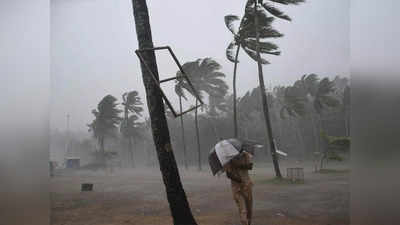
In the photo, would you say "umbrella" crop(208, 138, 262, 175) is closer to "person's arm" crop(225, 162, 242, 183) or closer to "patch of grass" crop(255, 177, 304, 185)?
"person's arm" crop(225, 162, 242, 183)

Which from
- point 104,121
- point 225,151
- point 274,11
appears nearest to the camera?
point 225,151

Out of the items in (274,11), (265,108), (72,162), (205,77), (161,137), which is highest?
(274,11)

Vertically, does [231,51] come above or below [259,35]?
below

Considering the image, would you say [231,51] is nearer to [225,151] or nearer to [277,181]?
[225,151]

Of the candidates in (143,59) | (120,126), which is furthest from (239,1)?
(120,126)

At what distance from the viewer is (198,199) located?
3.95 m

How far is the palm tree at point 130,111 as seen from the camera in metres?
4.16

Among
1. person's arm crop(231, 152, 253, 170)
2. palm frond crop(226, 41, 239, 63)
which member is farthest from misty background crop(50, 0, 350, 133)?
person's arm crop(231, 152, 253, 170)

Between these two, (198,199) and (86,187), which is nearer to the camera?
→ (198,199)

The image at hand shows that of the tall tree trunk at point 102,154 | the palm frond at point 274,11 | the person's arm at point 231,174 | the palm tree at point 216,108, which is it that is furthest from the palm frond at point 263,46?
the tall tree trunk at point 102,154

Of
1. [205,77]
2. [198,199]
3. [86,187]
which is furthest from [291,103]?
[86,187]

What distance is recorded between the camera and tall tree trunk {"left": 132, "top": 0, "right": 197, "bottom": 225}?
396cm

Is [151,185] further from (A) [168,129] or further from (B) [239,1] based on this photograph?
(B) [239,1]

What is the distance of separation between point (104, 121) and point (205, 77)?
1198 mm
